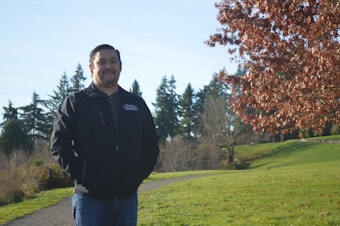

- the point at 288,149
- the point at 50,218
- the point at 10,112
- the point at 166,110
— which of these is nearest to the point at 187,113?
the point at 166,110

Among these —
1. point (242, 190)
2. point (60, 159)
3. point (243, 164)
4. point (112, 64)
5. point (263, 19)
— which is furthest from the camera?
point (243, 164)

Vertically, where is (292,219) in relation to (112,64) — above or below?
below

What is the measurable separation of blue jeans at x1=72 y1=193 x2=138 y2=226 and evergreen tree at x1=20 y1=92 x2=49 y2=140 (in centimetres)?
5747

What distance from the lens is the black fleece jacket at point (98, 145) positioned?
3.53m

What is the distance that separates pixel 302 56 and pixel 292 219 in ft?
13.0

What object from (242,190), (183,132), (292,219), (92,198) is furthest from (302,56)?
(183,132)

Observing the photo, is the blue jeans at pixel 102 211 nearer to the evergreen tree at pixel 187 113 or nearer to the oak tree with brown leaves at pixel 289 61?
the oak tree with brown leaves at pixel 289 61

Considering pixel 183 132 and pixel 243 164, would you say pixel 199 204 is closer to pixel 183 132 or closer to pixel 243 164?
pixel 243 164

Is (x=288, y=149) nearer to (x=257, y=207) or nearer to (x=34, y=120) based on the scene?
(x=34, y=120)

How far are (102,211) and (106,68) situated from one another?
4.73 ft

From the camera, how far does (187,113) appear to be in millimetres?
74500

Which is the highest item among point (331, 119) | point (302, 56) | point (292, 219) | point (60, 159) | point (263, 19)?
point (263, 19)

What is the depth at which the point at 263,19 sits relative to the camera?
888cm

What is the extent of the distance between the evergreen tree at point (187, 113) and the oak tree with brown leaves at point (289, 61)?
63.2 m
